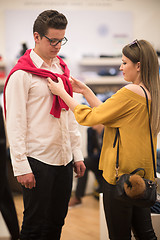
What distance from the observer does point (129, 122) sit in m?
1.35

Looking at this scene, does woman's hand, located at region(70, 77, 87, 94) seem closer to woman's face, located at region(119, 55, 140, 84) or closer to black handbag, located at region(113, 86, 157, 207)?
woman's face, located at region(119, 55, 140, 84)

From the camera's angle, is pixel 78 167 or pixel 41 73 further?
pixel 78 167

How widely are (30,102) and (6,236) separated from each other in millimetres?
712

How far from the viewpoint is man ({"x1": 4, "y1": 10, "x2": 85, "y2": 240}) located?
138 cm

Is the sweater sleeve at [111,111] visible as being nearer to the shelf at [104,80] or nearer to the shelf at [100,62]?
the shelf at [104,80]

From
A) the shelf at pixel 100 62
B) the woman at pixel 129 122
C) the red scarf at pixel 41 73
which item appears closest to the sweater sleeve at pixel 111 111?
the woman at pixel 129 122

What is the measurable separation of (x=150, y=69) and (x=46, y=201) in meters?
0.82

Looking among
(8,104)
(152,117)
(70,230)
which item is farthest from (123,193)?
(70,230)

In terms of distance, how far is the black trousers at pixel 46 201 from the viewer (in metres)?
1.46

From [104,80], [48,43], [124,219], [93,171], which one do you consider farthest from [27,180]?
[104,80]

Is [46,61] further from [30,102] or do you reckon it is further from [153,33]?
[153,33]

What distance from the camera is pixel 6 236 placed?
154 cm

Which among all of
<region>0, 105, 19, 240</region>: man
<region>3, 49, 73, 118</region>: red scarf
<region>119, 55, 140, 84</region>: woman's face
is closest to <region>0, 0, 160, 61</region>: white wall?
<region>0, 105, 19, 240</region>: man

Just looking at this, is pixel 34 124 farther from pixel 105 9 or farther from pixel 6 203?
pixel 105 9
